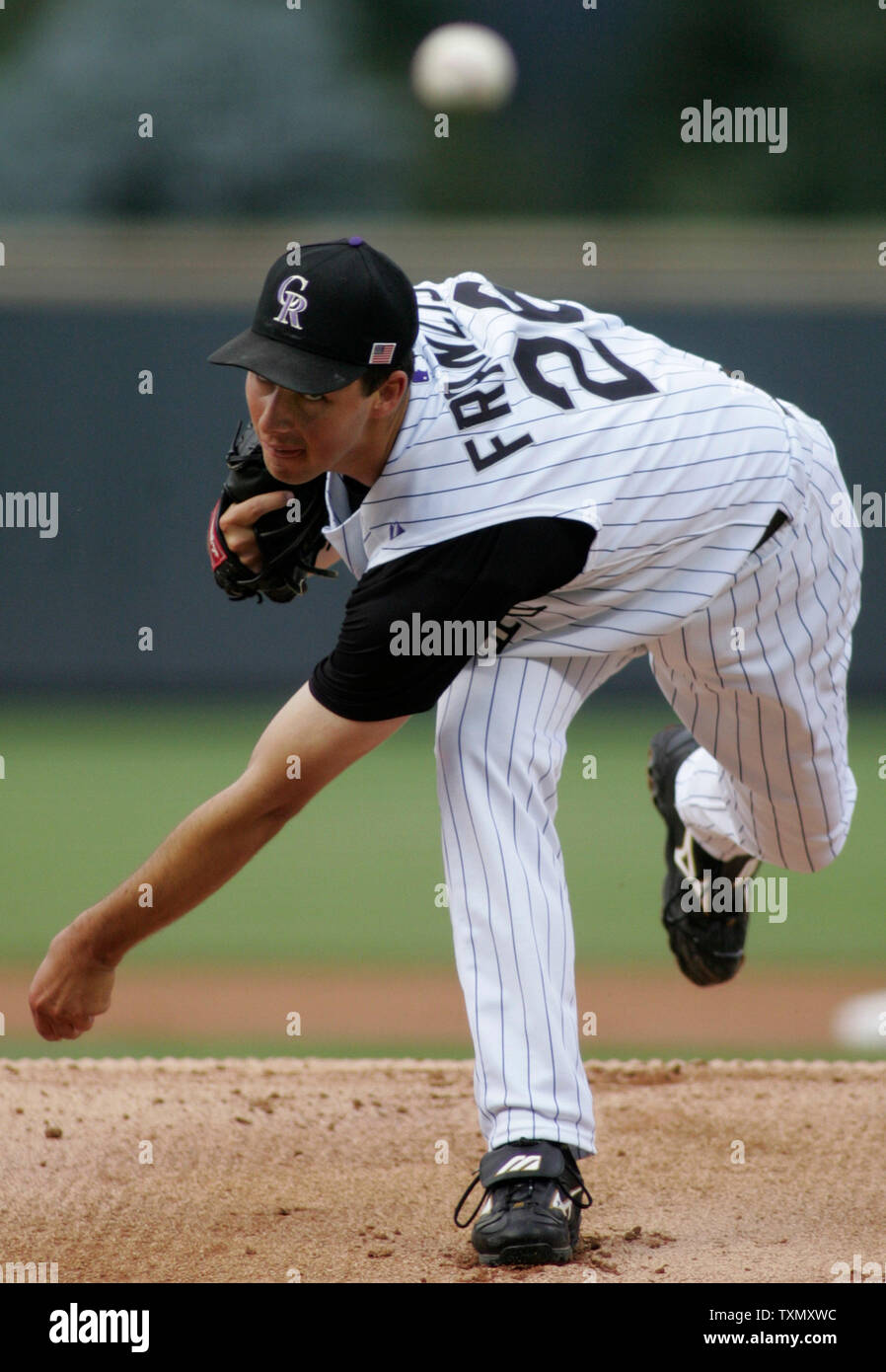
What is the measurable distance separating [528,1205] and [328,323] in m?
1.17

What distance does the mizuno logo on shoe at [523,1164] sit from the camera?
211cm

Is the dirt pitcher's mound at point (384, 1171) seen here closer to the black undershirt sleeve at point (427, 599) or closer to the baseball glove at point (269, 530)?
the black undershirt sleeve at point (427, 599)

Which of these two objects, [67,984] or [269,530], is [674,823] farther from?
[67,984]

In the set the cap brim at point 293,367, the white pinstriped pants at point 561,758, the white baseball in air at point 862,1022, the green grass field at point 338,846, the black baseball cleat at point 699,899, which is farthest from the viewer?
the green grass field at point 338,846

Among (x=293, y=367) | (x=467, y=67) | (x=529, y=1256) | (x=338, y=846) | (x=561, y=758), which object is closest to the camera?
(x=293, y=367)

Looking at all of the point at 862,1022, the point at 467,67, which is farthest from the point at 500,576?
the point at 467,67

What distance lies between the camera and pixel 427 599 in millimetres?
1994

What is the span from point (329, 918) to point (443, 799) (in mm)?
3326

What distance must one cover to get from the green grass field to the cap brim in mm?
3199

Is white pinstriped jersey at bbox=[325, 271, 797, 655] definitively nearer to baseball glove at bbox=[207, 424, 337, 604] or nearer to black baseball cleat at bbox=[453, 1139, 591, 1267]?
baseball glove at bbox=[207, 424, 337, 604]

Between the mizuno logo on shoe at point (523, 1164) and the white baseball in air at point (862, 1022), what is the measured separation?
2.20 metres

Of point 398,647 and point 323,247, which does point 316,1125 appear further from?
point 323,247

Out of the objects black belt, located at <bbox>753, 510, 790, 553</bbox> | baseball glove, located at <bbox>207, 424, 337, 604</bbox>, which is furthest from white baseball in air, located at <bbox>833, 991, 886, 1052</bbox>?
baseball glove, located at <bbox>207, 424, 337, 604</bbox>

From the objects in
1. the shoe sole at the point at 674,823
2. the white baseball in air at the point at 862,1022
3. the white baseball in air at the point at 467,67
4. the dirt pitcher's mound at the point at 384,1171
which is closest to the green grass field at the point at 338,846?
the white baseball in air at the point at 862,1022
